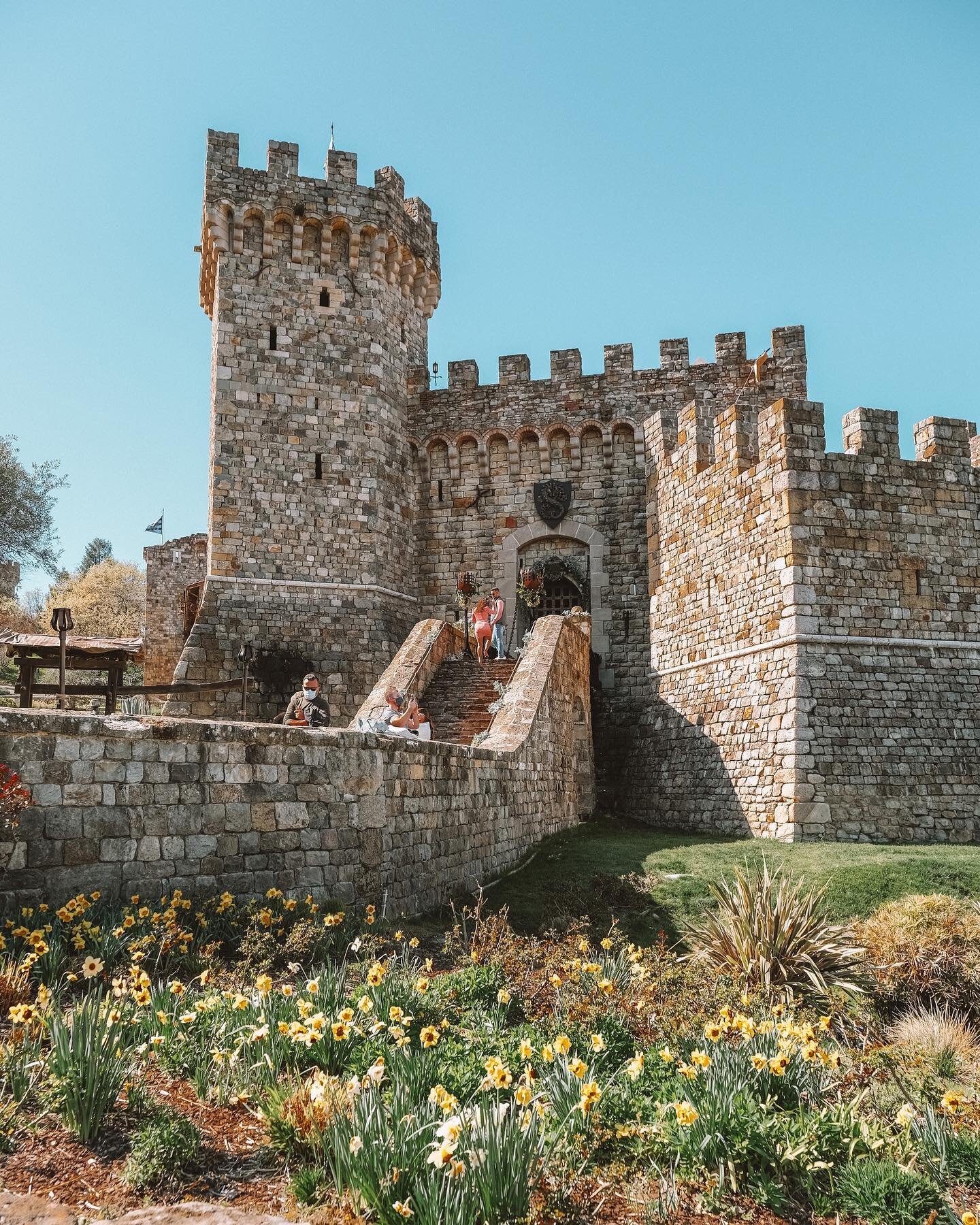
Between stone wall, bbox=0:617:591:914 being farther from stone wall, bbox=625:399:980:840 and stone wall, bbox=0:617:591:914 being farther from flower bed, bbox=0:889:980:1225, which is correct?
stone wall, bbox=625:399:980:840

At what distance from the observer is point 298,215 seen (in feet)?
61.5

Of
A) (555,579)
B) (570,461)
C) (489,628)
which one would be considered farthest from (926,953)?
(570,461)

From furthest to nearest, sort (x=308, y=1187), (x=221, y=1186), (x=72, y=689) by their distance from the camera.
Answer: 1. (x=72, y=689)
2. (x=221, y=1186)
3. (x=308, y=1187)

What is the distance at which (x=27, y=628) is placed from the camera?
3180 centimetres

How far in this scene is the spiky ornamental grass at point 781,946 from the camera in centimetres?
695

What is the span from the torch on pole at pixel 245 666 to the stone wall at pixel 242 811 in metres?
5.86

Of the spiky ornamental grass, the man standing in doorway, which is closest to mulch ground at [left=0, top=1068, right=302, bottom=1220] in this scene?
the spiky ornamental grass

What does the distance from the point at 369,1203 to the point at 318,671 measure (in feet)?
48.2

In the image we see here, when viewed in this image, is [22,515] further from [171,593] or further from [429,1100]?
[429,1100]

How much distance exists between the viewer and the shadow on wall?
14086mm

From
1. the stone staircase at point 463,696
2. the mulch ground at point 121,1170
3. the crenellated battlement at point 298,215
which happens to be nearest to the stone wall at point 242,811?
the mulch ground at point 121,1170

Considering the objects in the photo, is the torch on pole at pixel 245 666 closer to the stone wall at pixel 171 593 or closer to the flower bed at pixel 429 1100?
the stone wall at pixel 171 593

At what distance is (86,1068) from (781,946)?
535 centimetres

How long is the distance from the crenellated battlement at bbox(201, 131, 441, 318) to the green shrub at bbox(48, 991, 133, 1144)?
17685 mm
